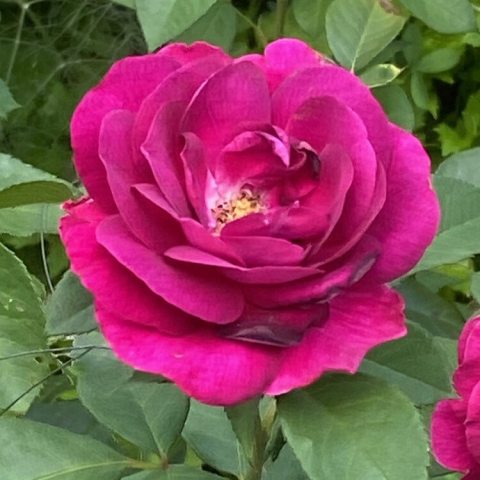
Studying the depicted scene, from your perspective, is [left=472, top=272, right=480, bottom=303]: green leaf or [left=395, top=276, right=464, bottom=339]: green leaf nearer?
[left=472, top=272, right=480, bottom=303]: green leaf

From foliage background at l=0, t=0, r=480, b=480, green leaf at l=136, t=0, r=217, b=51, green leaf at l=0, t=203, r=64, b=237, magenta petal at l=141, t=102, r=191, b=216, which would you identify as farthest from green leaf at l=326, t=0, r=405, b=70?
magenta petal at l=141, t=102, r=191, b=216

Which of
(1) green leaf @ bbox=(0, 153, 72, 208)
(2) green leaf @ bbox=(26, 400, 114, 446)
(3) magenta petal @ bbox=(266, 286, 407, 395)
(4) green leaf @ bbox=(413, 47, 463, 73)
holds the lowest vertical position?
(4) green leaf @ bbox=(413, 47, 463, 73)

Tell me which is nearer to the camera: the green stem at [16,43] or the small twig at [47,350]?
the small twig at [47,350]

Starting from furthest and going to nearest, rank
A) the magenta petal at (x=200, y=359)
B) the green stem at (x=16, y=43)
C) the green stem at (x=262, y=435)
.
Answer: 1. the green stem at (x=16, y=43)
2. the green stem at (x=262, y=435)
3. the magenta petal at (x=200, y=359)

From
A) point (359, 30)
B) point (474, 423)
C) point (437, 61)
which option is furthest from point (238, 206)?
point (437, 61)

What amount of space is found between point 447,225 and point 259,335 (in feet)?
0.65

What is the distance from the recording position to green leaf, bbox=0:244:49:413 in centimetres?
59

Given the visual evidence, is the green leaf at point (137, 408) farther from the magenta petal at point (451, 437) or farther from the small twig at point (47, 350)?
the magenta petal at point (451, 437)

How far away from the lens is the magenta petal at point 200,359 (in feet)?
1.25

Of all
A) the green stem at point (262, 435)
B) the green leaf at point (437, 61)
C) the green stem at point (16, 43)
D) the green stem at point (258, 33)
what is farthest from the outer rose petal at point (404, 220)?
the green stem at point (16, 43)

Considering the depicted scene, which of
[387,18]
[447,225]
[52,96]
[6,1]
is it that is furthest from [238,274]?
[6,1]

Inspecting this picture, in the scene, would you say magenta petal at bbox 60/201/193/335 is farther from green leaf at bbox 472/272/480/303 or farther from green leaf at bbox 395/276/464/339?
green leaf at bbox 395/276/464/339

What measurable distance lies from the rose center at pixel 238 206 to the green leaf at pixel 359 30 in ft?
0.96

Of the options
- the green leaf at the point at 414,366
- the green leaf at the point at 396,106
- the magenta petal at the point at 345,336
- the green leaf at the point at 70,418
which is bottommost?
the green leaf at the point at 70,418
